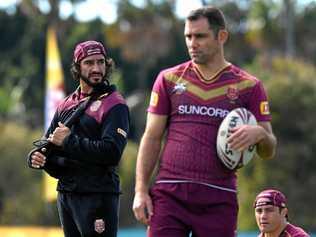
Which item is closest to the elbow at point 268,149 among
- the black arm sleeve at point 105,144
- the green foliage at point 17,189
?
the black arm sleeve at point 105,144

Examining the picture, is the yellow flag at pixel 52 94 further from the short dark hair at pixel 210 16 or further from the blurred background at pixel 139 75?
the short dark hair at pixel 210 16

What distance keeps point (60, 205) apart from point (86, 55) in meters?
1.07

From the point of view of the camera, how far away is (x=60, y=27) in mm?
48844

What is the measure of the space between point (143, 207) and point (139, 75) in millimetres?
52709

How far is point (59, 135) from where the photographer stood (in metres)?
7.56

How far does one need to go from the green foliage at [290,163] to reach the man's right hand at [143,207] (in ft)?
68.6

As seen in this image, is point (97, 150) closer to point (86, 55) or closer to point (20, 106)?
point (86, 55)

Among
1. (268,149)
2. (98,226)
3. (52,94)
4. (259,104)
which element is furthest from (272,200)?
(52,94)

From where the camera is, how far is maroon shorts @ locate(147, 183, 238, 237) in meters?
7.43

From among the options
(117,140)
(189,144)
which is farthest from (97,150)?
(189,144)

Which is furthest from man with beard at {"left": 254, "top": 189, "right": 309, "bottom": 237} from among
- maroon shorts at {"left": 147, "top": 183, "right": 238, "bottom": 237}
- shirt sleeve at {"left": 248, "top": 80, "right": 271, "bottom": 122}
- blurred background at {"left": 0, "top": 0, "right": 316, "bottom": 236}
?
blurred background at {"left": 0, "top": 0, "right": 316, "bottom": 236}

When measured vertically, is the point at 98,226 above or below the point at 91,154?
below

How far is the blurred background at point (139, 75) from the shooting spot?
29125 mm

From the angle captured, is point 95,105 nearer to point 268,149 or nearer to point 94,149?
point 94,149
